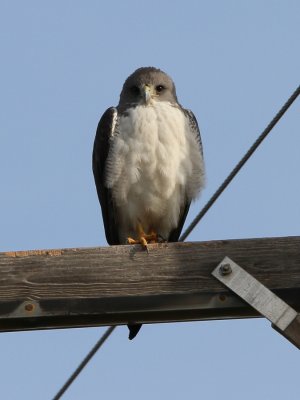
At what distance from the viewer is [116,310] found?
12.1 feet

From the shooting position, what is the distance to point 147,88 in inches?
286

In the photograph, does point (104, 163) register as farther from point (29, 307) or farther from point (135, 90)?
point (29, 307)

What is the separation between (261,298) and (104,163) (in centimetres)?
313

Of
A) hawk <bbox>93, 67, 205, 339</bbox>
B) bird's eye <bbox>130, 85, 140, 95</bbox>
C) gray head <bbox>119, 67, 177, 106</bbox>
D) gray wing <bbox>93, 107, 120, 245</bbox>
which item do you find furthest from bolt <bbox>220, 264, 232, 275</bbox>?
bird's eye <bbox>130, 85, 140, 95</bbox>

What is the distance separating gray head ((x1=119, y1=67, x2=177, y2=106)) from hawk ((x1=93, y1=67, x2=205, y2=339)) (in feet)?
0.19

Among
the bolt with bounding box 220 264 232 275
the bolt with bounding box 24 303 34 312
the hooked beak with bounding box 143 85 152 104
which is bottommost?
the bolt with bounding box 24 303 34 312

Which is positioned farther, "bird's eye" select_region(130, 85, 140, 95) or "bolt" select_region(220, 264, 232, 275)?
"bird's eye" select_region(130, 85, 140, 95)

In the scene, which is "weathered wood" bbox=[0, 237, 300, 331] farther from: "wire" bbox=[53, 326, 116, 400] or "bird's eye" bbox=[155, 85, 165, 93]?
"bird's eye" bbox=[155, 85, 165, 93]

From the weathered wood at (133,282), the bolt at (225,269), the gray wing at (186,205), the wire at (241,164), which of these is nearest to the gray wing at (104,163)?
the gray wing at (186,205)

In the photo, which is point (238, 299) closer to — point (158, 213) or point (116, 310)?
point (116, 310)

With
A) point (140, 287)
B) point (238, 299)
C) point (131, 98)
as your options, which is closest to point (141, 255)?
point (140, 287)

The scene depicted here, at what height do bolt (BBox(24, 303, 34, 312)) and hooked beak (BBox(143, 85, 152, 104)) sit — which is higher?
hooked beak (BBox(143, 85, 152, 104))

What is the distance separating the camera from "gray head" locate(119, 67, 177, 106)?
23.5 feet

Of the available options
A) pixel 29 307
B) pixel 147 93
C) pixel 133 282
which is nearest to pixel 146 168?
pixel 147 93
